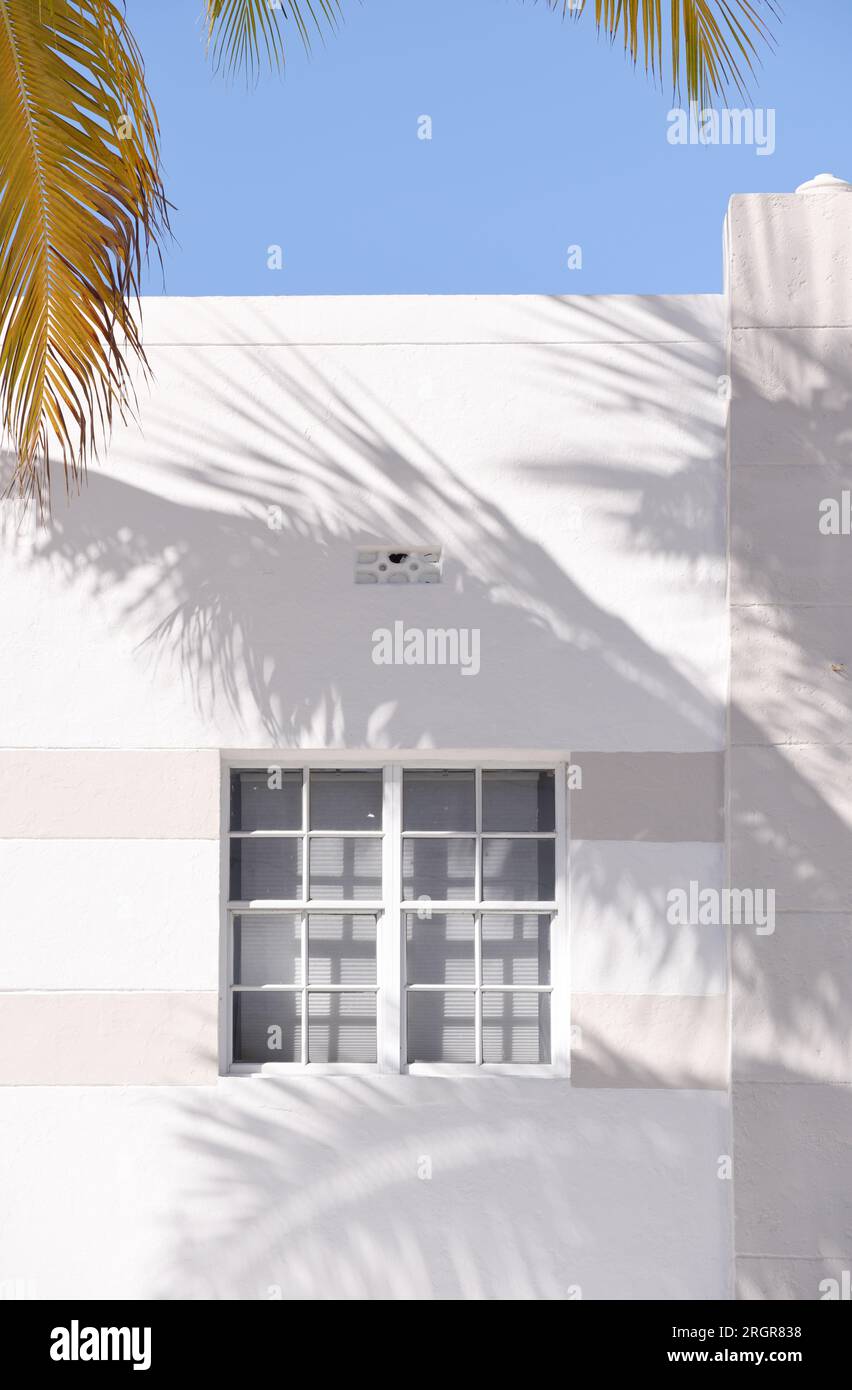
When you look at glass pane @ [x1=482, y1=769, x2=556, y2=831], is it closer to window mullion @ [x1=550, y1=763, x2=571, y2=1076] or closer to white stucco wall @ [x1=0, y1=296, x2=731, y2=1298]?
window mullion @ [x1=550, y1=763, x2=571, y2=1076]

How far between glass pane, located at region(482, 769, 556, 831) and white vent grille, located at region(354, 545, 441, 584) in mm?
1008

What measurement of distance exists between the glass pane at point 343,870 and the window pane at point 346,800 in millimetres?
81

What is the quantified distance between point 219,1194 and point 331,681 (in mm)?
2434

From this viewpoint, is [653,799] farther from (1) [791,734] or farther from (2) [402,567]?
(2) [402,567]

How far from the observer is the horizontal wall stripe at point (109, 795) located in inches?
239

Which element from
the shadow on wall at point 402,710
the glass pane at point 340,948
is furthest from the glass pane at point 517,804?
the glass pane at point 340,948

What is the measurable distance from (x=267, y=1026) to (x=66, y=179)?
3836 mm

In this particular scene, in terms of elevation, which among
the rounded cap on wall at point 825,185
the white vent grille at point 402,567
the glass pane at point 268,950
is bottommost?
the glass pane at point 268,950

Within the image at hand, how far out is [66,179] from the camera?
14.4ft

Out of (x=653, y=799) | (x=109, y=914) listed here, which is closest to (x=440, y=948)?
(x=653, y=799)

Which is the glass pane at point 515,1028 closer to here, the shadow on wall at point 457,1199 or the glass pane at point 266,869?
the shadow on wall at point 457,1199

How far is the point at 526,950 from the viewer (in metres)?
6.18

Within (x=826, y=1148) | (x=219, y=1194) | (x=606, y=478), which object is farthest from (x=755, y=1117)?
(x=606, y=478)

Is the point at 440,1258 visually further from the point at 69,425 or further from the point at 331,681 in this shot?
the point at 69,425
